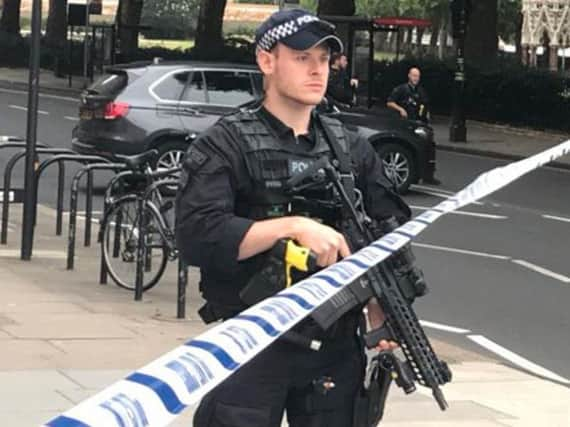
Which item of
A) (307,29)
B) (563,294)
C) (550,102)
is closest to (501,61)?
(550,102)

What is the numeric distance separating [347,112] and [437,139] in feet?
39.7

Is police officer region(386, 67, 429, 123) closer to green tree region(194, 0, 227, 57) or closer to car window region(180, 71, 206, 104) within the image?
car window region(180, 71, 206, 104)

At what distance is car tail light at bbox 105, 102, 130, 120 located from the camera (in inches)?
735

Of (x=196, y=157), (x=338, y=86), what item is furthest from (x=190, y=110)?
(x=196, y=157)

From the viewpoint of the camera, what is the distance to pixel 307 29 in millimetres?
3865

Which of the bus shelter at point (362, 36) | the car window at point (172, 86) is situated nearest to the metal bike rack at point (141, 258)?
the car window at point (172, 86)

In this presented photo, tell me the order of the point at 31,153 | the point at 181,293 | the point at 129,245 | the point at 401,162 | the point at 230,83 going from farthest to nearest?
1. the point at 401,162
2. the point at 230,83
3. the point at 31,153
4. the point at 129,245
5. the point at 181,293

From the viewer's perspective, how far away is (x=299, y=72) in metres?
3.87

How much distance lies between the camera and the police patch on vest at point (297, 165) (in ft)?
Result: 12.8

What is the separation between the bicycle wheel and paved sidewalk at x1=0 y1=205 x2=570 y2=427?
15 cm

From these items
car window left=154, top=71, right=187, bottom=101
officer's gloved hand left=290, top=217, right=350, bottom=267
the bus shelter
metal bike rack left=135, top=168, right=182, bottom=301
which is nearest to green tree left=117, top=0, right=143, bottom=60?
the bus shelter

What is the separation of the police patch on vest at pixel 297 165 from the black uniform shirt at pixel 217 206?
0.06m

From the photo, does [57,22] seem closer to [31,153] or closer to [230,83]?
[230,83]

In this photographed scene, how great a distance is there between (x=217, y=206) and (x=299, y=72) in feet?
1.43
